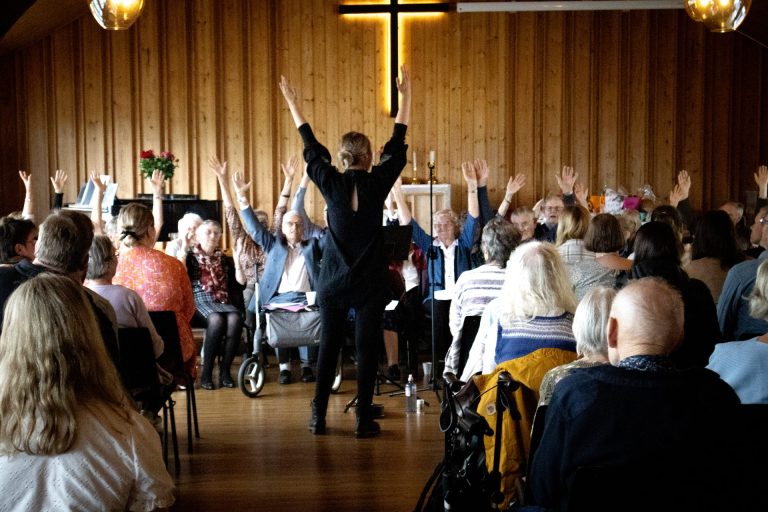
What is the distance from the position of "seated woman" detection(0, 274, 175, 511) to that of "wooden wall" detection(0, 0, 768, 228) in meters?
9.80

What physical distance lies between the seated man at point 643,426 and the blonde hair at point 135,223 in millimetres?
3202

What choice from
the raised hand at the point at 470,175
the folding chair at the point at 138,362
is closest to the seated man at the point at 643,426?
the folding chair at the point at 138,362

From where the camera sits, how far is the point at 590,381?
7.37 feet

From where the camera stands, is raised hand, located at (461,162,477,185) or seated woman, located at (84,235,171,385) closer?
seated woman, located at (84,235,171,385)

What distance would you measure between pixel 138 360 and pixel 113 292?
367mm

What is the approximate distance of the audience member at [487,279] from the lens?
5.39m

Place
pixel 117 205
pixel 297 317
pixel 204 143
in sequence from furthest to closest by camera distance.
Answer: pixel 204 143 → pixel 117 205 → pixel 297 317

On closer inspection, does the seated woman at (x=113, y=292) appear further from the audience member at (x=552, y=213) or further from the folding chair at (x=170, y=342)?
the audience member at (x=552, y=213)

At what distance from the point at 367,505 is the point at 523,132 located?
8597 millimetres

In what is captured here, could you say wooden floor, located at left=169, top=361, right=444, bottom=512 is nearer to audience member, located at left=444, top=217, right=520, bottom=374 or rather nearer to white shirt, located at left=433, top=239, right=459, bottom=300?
audience member, located at left=444, top=217, right=520, bottom=374

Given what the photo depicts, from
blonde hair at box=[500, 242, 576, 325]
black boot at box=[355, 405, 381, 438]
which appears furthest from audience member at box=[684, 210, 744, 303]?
black boot at box=[355, 405, 381, 438]

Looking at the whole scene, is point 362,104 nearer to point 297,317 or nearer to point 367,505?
point 297,317

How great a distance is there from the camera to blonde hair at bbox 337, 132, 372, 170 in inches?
200

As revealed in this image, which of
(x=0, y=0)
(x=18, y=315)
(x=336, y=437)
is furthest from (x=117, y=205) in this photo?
(x=18, y=315)
